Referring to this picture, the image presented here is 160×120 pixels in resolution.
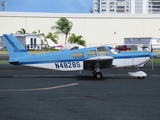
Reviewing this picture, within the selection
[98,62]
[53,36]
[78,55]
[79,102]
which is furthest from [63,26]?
[79,102]

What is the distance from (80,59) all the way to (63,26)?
68.2m

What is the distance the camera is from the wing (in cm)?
2127

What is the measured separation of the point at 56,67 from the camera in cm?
2198

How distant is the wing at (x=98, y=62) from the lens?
69.8 feet

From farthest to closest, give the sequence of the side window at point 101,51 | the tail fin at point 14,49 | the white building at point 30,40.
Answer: the white building at point 30,40 < the tail fin at point 14,49 < the side window at point 101,51

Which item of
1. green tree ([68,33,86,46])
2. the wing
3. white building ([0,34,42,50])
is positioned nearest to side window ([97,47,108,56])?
the wing

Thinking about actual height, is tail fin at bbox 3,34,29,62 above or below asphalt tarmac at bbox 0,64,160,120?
above

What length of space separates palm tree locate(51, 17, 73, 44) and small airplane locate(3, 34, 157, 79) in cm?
6767

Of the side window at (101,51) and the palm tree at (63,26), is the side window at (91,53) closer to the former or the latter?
the side window at (101,51)

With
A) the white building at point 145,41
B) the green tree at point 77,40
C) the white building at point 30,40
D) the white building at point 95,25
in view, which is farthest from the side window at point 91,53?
the white building at point 95,25

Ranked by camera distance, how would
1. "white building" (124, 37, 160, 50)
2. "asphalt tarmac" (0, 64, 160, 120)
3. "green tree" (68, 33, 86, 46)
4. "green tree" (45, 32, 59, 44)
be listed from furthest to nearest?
1. "green tree" (45, 32, 59, 44)
2. "green tree" (68, 33, 86, 46)
3. "white building" (124, 37, 160, 50)
4. "asphalt tarmac" (0, 64, 160, 120)

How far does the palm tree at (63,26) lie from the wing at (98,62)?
68083 mm

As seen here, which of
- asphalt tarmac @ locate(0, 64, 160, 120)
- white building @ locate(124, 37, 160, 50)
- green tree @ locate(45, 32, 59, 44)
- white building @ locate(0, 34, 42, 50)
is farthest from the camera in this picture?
green tree @ locate(45, 32, 59, 44)

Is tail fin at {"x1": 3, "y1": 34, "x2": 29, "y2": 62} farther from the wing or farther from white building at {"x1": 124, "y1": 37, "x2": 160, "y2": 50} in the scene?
white building at {"x1": 124, "y1": 37, "x2": 160, "y2": 50}
